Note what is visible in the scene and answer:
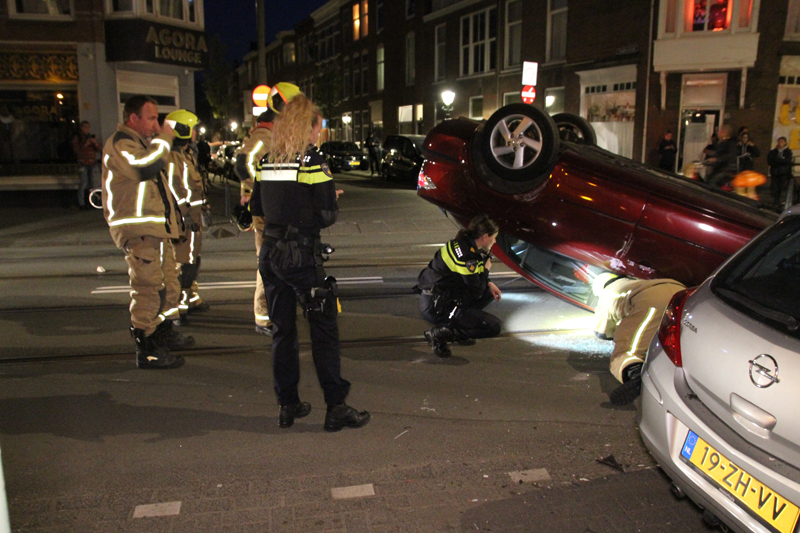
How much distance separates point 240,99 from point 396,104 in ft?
165

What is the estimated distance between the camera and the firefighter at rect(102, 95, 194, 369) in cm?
465

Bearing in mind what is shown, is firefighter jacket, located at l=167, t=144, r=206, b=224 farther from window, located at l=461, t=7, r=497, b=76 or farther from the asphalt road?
window, located at l=461, t=7, r=497, b=76

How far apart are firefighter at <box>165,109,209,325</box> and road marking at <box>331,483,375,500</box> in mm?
3221

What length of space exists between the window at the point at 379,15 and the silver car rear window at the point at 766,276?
128 ft

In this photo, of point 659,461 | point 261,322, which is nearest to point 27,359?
point 261,322

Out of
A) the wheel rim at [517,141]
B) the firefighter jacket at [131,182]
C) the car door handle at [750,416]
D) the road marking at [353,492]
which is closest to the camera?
the car door handle at [750,416]

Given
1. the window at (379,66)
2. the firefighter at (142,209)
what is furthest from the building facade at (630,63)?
the firefighter at (142,209)

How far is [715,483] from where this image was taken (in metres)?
2.55

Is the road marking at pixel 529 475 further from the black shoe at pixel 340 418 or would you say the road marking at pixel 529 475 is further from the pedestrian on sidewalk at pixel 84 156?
the pedestrian on sidewalk at pixel 84 156

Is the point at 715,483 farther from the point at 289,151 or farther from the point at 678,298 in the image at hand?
the point at 289,151

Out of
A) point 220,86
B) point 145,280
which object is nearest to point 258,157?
point 145,280

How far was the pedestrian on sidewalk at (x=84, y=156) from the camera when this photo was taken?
575 inches

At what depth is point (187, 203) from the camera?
612 cm

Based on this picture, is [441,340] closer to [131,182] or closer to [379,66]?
[131,182]
